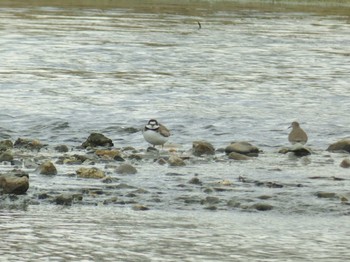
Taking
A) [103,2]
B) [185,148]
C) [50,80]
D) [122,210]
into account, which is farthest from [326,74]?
[103,2]

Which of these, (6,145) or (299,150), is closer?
(6,145)

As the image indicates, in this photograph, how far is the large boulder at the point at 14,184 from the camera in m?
14.2

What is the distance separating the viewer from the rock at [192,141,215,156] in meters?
18.2

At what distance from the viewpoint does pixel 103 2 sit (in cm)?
6850

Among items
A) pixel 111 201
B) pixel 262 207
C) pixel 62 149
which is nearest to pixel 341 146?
pixel 62 149

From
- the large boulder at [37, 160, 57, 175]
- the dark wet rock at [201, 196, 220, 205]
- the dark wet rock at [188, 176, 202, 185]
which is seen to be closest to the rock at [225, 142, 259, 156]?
the dark wet rock at [188, 176, 202, 185]

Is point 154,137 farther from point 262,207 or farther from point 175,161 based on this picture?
point 262,207

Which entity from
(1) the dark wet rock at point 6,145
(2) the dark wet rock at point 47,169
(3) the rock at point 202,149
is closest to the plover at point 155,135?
(3) the rock at point 202,149

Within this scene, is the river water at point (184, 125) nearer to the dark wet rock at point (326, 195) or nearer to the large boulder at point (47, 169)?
the dark wet rock at point (326, 195)

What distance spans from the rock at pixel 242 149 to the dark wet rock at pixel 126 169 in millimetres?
2512

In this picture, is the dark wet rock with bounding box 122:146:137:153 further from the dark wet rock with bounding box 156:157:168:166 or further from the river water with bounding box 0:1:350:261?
the dark wet rock with bounding box 156:157:168:166

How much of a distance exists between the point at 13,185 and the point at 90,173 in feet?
5.38

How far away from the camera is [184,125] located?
21.8m

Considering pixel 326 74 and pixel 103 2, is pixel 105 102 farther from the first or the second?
pixel 103 2
